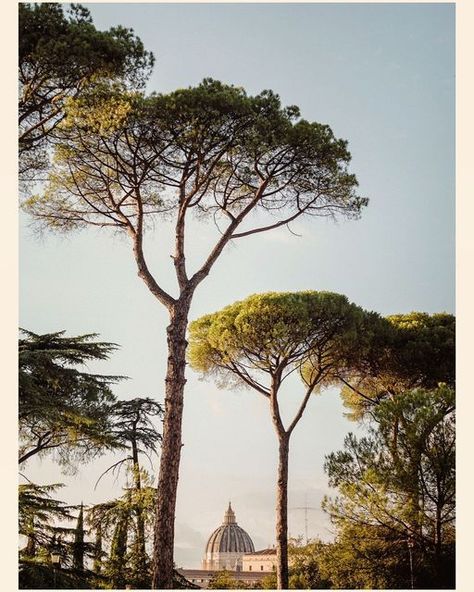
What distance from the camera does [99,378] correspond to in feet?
30.9

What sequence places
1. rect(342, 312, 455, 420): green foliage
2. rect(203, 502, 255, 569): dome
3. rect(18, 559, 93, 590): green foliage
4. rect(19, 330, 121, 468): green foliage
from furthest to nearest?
rect(203, 502, 255, 569): dome → rect(342, 312, 455, 420): green foliage → rect(19, 330, 121, 468): green foliage → rect(18, 559, 93, 590): green foliage

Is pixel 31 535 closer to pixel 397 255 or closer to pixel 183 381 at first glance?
pixel 183 381

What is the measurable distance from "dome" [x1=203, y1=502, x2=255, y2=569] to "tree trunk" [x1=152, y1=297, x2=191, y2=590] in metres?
49.2

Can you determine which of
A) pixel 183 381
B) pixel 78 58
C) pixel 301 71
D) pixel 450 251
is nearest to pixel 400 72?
pixel 301 71

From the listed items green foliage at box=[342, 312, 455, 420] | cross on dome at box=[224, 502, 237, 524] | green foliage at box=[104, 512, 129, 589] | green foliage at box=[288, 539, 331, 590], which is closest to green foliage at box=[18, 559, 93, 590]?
green foliage at box=[104, 512, 129, 589]

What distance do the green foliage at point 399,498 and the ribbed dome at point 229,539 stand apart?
47.2 meters

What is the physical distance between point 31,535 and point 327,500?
4.25m

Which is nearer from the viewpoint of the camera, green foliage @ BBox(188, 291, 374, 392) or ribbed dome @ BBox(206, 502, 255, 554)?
green foliage @ BBox(188, 291, 374, 392)

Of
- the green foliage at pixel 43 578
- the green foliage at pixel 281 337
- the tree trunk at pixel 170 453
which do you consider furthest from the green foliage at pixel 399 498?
the green foliage at pixel 43 578

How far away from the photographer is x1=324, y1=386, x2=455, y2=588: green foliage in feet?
28.5

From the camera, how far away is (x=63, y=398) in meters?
8.62

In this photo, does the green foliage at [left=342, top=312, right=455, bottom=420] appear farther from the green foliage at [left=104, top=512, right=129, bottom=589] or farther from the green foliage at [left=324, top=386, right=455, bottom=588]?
the green foliage at [left=104, top=512, right=129, bottom=589]

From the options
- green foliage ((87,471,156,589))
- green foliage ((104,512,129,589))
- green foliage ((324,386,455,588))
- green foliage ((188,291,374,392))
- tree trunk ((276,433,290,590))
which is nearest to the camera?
green foliage ((324,386,455,588))

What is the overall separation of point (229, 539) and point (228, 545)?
0.51 m
